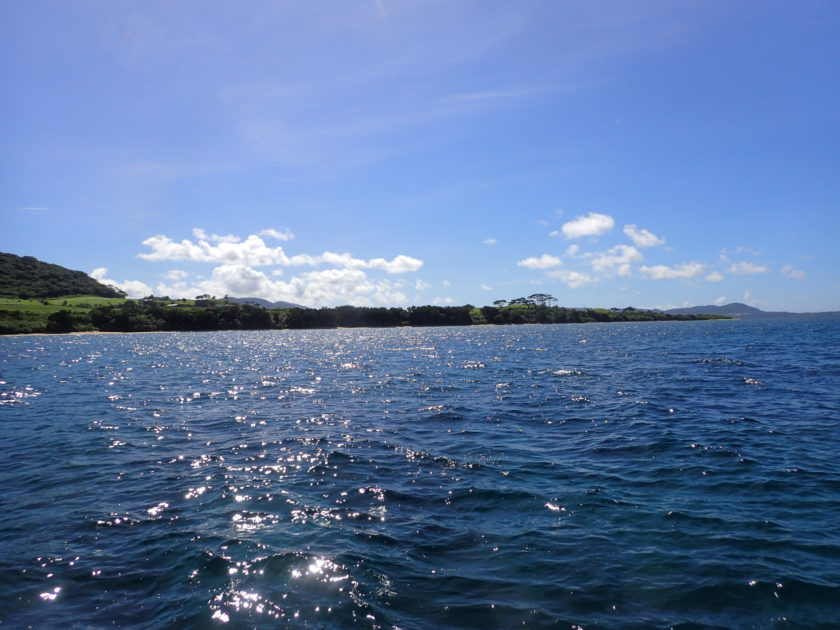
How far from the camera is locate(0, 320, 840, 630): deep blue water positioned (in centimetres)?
867

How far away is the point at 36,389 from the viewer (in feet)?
122

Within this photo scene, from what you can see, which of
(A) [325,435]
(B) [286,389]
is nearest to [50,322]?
(B) [286,389]

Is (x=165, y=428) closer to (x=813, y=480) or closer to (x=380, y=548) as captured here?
(x=380, y=548)

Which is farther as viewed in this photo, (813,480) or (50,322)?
(50,322)

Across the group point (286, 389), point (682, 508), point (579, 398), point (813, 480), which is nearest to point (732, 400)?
point (579, 398)

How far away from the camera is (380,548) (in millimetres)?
10797

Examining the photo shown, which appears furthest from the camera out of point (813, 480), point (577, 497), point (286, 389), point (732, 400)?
point (286, 389)

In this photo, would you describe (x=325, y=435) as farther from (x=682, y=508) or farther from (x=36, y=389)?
(x=36, y=389)

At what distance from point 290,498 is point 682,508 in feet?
36.3

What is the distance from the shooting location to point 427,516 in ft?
41.3

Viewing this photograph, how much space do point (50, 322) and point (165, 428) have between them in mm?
164328

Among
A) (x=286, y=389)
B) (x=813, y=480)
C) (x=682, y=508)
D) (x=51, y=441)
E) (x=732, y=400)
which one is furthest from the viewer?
(x=286, y=389)

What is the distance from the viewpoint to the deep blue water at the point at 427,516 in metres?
8.67

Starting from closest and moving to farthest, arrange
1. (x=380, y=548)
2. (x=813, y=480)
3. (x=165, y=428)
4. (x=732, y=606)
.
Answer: (x=732, y=606), (x=380, y=548), (x=813, y=480), (x=165, y=428)
